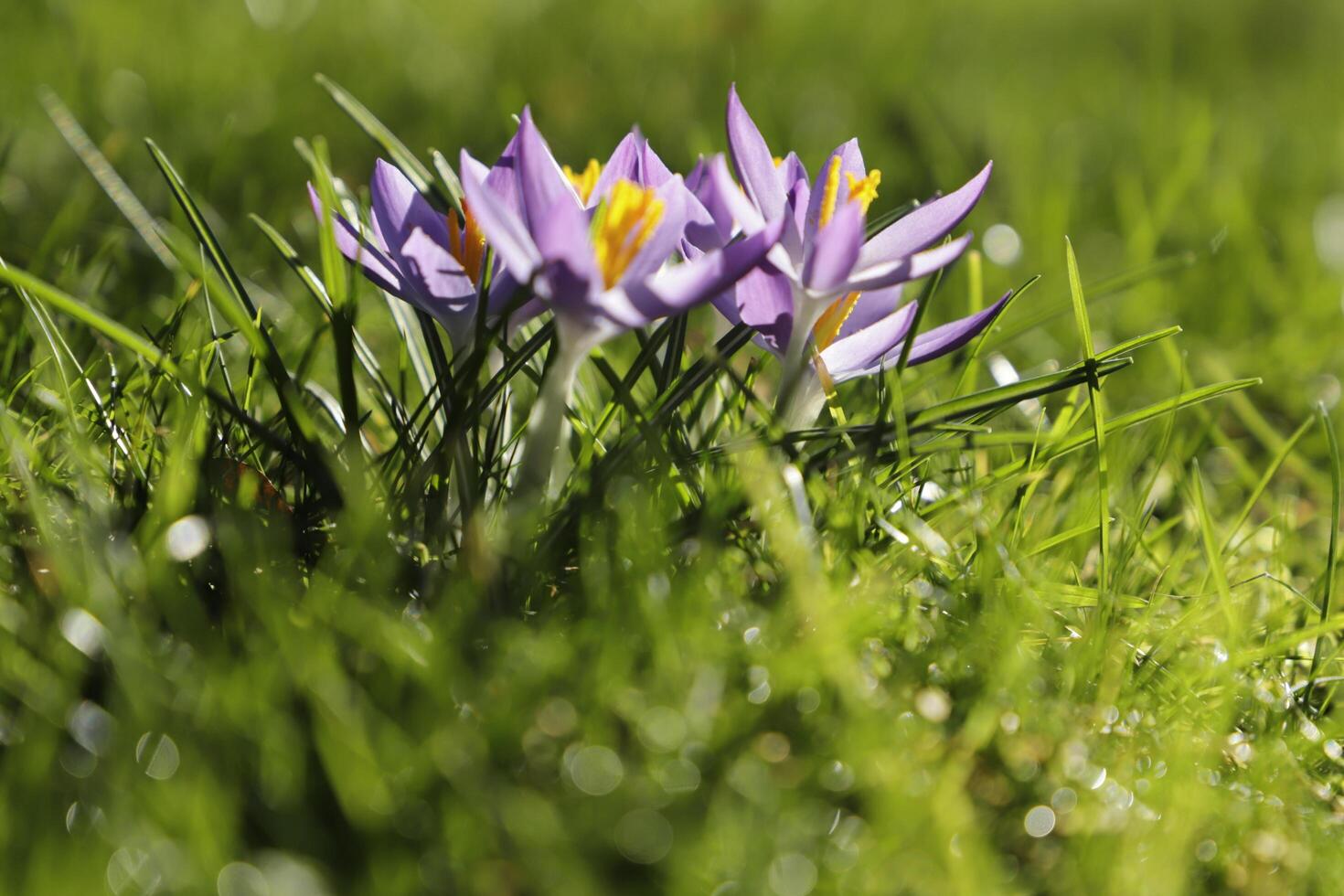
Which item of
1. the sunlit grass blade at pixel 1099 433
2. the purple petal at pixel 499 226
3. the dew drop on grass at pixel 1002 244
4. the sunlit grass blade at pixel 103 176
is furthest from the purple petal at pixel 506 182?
the dew drop on grass at pixel 1002 244

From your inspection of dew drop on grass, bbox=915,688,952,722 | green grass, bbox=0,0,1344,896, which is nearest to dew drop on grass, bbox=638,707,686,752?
green grass, bbox=0,0,1344,896

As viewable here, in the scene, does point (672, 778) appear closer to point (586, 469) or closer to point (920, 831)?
point (920, 831)

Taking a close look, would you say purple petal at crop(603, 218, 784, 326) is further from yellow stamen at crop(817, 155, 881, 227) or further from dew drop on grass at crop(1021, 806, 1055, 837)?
dew drop on grass at crop(1021, 806, 1055, 837)

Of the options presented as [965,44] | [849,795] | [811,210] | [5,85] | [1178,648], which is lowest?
[965,44]

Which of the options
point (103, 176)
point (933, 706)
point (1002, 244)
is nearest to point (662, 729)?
point (933, 706)

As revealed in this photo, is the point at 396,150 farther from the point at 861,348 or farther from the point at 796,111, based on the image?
the point at 796,111

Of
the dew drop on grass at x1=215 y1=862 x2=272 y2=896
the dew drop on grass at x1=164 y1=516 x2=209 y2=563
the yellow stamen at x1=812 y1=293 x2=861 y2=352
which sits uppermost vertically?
the dew drop on grass at x1=164 y1=516 x2=209 y2=563

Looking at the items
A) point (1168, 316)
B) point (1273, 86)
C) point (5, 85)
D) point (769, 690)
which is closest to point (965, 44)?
point (1273, 86)

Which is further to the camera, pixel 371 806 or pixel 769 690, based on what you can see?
pixel 769 690
